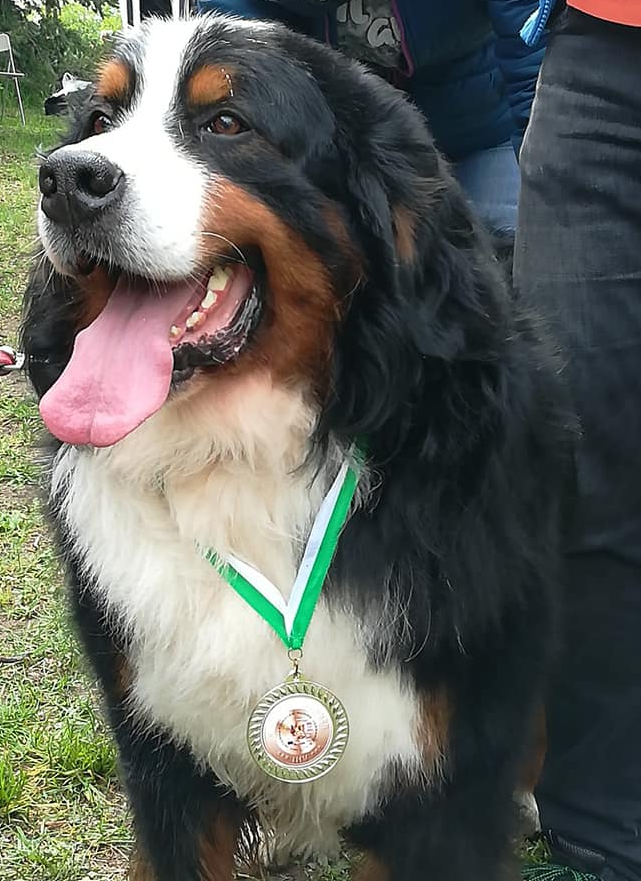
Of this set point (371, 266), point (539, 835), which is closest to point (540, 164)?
point (371, 266)

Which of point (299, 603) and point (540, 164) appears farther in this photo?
point (540, 164)

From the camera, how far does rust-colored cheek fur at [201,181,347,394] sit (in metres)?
1.82

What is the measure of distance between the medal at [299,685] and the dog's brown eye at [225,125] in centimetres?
60

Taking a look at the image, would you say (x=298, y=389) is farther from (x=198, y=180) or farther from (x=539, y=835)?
(x=539, y=835)

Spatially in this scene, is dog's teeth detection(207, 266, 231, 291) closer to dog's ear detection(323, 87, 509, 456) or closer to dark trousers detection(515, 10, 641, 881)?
dog's ear detection(323, 87, 509, 456)

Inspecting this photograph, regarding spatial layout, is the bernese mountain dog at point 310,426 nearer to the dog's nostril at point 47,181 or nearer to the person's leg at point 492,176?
the dog's nostril at point 47,181

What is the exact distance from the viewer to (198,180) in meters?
1.79

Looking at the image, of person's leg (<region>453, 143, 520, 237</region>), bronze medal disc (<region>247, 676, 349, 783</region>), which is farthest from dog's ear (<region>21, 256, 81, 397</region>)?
person's leg (<region>453, 143, 520, 237</region>)

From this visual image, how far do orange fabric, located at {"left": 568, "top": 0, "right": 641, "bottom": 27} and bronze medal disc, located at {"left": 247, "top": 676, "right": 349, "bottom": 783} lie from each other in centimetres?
122

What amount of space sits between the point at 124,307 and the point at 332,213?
387 mm

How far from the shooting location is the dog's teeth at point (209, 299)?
6.14ft

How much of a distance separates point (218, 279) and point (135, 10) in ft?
6.56

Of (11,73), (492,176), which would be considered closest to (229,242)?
(492,176)

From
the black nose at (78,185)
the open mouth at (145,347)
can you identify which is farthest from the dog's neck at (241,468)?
the black nose at (78,185)
